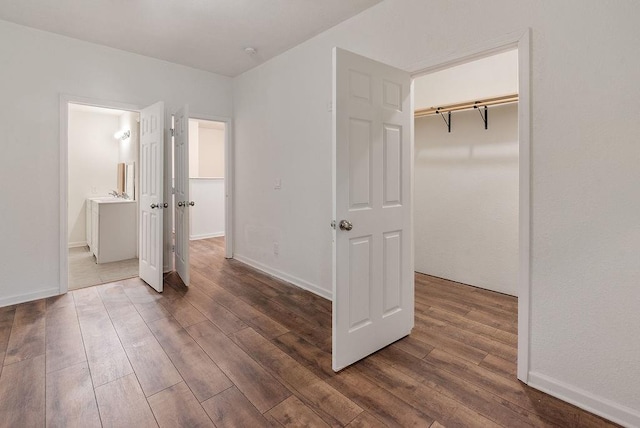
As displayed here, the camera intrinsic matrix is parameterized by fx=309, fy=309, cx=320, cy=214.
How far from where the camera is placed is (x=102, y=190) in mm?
5891

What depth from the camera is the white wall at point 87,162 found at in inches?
219

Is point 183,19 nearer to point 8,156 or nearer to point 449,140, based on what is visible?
point 8,156

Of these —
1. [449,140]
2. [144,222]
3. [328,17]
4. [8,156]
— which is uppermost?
[328,17]

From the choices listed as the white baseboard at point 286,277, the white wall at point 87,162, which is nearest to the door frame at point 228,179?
the white baseboard at point 286,277

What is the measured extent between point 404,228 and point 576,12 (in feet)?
5.01

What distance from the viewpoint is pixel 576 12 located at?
1609mm

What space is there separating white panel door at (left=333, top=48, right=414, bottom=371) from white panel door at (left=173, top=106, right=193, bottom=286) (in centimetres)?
224

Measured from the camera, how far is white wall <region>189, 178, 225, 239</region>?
21.0ft

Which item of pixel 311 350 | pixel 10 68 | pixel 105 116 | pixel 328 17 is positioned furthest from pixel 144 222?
pixel 105 116

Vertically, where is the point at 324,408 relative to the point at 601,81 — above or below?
below

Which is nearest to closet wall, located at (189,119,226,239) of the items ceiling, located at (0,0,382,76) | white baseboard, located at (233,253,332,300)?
white baseboard, located at (233,253,332,300)

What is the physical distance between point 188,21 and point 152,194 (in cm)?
181

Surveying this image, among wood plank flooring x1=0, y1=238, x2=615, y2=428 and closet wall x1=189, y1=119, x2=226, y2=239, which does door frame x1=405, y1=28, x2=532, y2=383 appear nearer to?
wood plank flooring x1=0, y1=238, x2=615, y2=428

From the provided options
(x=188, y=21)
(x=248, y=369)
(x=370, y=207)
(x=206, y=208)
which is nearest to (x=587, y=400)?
(x=370, y=207)
